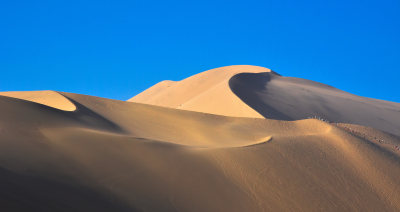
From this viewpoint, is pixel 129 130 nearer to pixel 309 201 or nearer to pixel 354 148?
pixel 309 201

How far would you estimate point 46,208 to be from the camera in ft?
17.5

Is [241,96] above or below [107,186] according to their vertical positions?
above

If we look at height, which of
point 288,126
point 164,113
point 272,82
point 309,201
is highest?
point 272,82

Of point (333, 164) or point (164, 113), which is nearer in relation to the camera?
point (333, 164)

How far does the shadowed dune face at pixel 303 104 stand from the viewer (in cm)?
2625

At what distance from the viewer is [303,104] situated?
28.6 metres

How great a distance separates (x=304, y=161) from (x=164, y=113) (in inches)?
218

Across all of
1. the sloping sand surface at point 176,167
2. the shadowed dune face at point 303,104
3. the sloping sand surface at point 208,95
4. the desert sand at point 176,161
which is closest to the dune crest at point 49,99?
the desert sand at point 176,161

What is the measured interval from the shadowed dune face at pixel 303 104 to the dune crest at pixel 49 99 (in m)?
12.4

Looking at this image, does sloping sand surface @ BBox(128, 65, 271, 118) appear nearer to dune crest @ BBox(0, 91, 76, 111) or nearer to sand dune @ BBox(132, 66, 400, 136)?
sand dune @ BBox(132, 66, 400, 136)

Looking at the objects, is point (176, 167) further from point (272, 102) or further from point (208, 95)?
point (208, 95)

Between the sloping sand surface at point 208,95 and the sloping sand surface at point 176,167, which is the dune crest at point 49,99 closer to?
the sloping sand surface at point 176,167

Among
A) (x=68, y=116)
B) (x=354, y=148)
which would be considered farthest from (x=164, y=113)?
(x=354, y=148)

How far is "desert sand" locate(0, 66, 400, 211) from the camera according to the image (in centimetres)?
678
